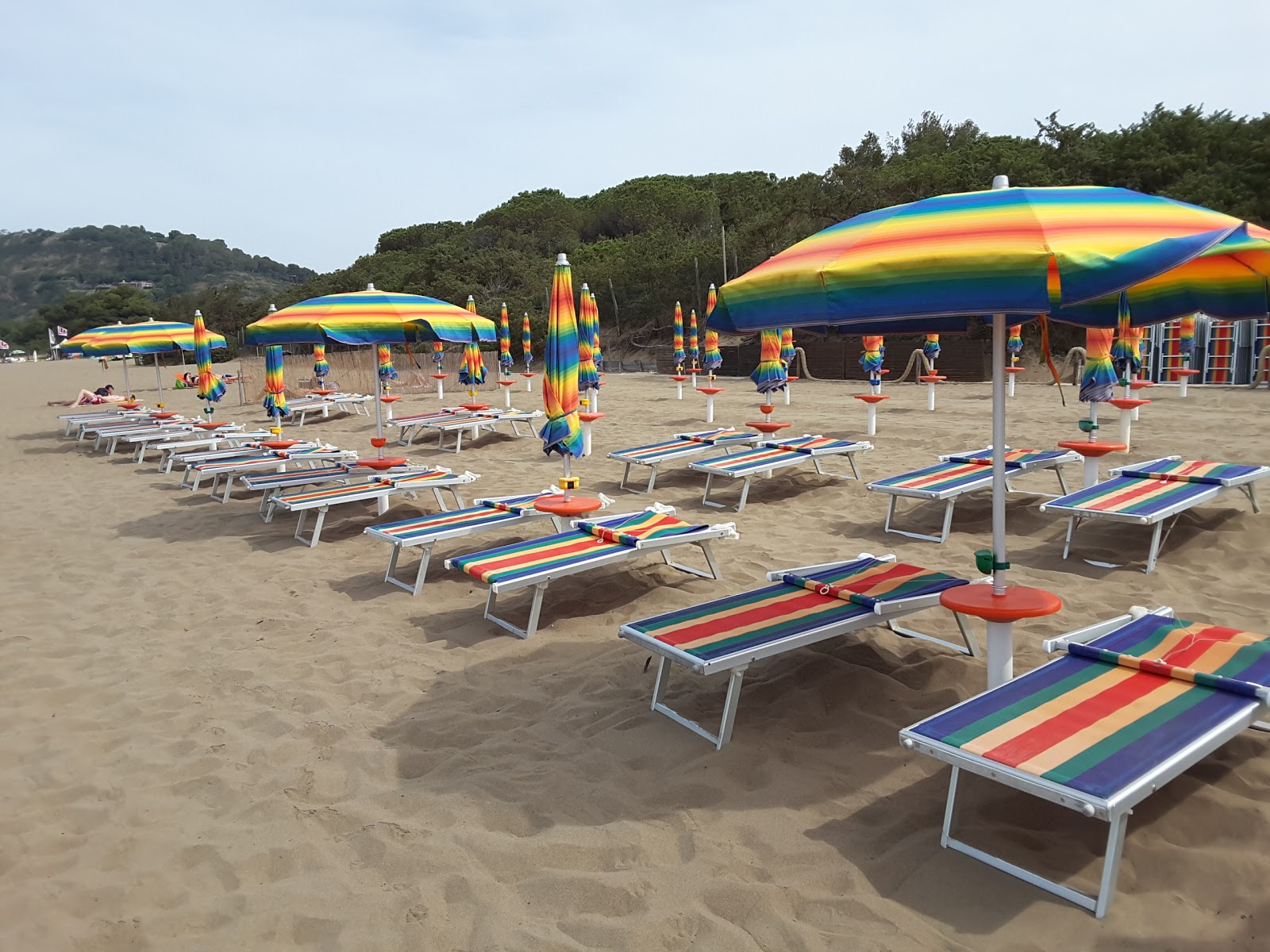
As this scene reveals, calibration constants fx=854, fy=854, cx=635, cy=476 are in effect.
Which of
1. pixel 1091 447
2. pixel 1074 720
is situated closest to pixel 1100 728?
pixel 1074 720

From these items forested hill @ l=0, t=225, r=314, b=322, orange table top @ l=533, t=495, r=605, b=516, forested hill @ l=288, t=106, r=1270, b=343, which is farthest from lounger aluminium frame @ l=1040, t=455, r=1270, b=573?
forested hill @ l=0, t=225, r=314, b=322

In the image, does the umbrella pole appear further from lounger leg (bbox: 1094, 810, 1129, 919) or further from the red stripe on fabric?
lounger leg (bbox: 1094, 810, 1129, 919)

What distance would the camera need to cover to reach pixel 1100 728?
Answer: 2.70 m

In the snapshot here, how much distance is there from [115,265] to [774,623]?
163103mm

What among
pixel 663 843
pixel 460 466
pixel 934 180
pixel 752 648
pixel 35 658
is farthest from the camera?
pixel 934 180

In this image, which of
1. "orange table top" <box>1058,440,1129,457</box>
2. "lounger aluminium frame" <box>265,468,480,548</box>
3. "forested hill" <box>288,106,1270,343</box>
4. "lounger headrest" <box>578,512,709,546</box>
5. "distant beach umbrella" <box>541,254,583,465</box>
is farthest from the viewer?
"forested hill" <box>288,106,1270,343</box>

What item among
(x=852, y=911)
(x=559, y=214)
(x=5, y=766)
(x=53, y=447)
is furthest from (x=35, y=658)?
(x=559, y=214)

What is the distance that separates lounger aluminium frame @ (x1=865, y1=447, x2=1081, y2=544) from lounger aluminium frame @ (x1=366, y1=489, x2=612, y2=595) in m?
2.37

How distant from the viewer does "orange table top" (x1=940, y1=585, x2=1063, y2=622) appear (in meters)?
3.20

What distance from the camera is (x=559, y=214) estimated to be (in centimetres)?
5650

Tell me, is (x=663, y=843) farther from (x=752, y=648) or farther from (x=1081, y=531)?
(x=1081, y=531)

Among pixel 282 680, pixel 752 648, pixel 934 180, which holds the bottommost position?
pixel 282 680

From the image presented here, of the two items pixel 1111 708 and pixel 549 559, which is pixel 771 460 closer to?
pixel 549 559

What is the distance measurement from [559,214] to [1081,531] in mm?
53684
